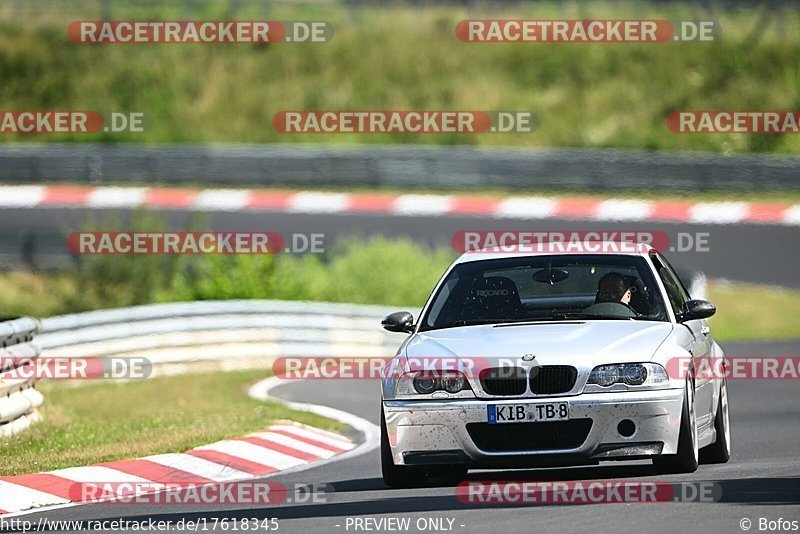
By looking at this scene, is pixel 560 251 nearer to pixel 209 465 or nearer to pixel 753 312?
pixel 209 465

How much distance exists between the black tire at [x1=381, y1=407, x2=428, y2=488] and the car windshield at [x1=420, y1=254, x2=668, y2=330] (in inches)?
38.7

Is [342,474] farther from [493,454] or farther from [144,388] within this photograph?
[144,388]

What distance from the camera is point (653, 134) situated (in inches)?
1529

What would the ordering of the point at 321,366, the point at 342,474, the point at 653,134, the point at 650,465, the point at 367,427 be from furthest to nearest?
the point at 653,134 < the point at 321,366 < the point at 367,427 < the point at 342,474 < the point at 650,465

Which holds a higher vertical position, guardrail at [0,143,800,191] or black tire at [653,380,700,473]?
guardrail at [0,143,800,191]

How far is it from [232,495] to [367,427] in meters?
4.55

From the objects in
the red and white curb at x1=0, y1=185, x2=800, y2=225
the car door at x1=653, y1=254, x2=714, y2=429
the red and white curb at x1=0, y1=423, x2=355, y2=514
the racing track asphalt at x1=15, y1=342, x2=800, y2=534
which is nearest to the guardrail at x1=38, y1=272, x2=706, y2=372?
the red and white curb at x1=0, y1=423, x2=355, y2=514

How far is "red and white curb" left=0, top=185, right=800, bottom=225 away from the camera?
2875 cm

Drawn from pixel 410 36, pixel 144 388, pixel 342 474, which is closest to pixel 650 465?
pixel 342 474

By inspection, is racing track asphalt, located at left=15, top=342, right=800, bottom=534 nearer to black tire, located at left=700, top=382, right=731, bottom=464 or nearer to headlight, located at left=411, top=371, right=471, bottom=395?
black tire, located at left=700, top=382, right=731, bottom=464

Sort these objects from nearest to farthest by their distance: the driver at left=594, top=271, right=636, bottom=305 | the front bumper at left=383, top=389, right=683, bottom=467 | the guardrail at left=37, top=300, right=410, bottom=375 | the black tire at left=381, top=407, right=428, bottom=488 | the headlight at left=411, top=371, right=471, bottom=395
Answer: the front bumper at left=383, top=389, right=683, bottom=467
the headlight at left=411, top=371, right=471, bottom=395
the black tire at left=381, top=407, right=428, bottom=488
the driver at left=594, top=271, right=636, bottom=305
the guardrail at left=37, top=300, right=410, bottom=375

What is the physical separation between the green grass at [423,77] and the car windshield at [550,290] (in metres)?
28.2

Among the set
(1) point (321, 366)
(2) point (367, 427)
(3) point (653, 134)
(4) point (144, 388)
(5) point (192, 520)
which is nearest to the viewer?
(5) point (192, 520)

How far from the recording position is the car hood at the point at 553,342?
896cm
